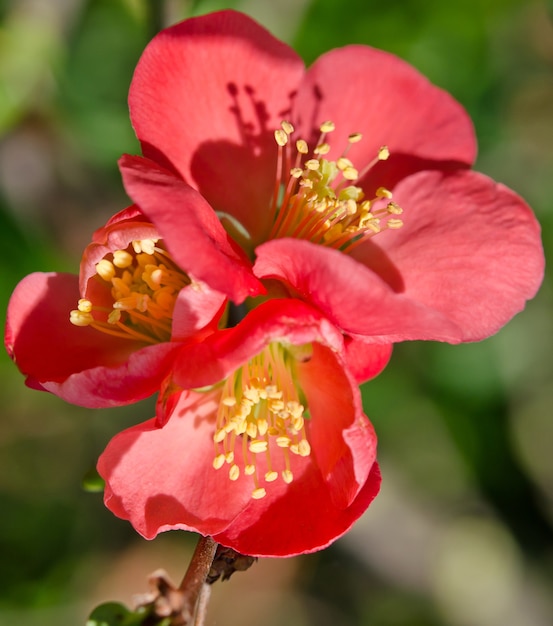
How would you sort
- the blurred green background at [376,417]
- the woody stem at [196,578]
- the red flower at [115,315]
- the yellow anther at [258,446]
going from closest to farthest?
the woody stem at [196,578], the red flower at [115,315], the yellow anther at [258,446], the blurred green background at [376,417]

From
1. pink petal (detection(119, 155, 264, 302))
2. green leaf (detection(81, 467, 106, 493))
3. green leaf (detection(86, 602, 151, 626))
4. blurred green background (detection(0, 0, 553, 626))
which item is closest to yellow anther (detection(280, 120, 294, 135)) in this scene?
pink petal (detection(119, 155, 264, 302))

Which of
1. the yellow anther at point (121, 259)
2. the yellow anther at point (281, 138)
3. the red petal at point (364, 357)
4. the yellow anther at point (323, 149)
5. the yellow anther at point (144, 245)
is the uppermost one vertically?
the yellow anther at point (281, 138)

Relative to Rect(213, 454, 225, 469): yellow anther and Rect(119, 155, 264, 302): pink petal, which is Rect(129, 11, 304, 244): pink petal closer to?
Rect(119, 155, 264, 302): pink petal

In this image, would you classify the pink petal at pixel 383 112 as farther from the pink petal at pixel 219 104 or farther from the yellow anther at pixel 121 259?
the yellow anther at pixel 121 259

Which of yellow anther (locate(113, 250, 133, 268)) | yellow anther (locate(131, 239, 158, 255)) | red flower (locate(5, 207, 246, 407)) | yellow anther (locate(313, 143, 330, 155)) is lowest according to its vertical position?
red flower (locate(5, 207, 246, 407))

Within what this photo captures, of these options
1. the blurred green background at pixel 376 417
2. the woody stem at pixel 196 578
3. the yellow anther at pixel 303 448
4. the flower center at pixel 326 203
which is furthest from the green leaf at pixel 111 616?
the blurred green background at pixel 376 417

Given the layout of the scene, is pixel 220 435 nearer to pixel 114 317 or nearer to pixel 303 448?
pixel 303 448

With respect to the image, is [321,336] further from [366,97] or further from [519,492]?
[519,492]
